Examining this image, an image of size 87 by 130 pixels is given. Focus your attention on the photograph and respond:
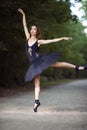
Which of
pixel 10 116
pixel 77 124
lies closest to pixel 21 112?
pixel 10 116

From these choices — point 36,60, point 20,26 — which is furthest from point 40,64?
point 20,26

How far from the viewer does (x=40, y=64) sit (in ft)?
24.3

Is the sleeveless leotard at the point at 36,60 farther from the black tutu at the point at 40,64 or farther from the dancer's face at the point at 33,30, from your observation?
the dancer's face at the point at 33,30

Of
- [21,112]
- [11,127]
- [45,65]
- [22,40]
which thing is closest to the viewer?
[45,65]

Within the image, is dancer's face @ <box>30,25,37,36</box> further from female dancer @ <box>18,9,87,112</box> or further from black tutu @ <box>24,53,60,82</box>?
black tutu @ <box>24,53,60,82</box>

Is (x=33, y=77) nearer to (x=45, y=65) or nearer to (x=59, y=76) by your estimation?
(x=45, y=65)

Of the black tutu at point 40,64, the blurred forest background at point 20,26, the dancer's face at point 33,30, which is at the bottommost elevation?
the blurred forest background at point 20,26

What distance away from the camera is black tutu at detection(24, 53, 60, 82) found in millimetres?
7363

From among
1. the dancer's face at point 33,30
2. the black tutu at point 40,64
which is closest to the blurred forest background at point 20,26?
the dancer's face at point 33,30

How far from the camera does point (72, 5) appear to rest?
1391 inches

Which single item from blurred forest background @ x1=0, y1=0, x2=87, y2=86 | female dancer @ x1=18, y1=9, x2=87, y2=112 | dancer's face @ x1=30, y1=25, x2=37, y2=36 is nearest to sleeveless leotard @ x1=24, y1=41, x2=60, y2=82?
female dancer @ x1=18, y1=9, x2=87, y2=112

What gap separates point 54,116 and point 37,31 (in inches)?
307

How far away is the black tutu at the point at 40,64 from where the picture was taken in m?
7.36

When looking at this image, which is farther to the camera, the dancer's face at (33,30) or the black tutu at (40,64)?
the dancer's face at (33,30)
